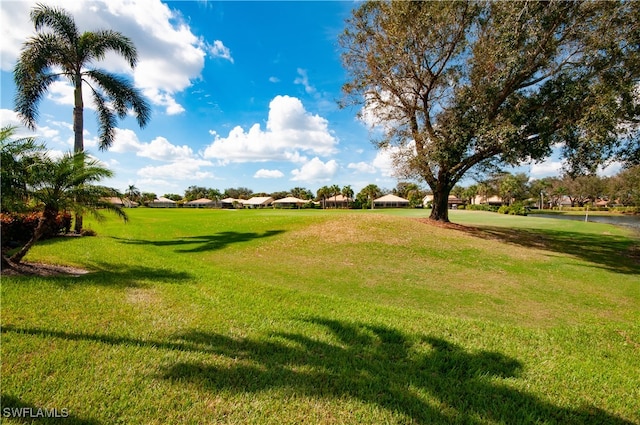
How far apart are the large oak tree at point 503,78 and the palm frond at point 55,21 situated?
14.4 m

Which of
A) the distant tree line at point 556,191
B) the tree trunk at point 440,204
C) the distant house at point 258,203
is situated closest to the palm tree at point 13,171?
the tree trunk at point 440,204

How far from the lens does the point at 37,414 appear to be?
252 cm

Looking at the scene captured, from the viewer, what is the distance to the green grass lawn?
280cm

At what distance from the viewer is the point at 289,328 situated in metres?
4.52

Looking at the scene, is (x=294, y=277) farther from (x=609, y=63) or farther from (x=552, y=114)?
(x=609, y=63)

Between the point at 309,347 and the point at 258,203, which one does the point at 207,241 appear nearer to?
Answer: the point at 309,347

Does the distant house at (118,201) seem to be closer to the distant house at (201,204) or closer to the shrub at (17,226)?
the shrub at (17,226)

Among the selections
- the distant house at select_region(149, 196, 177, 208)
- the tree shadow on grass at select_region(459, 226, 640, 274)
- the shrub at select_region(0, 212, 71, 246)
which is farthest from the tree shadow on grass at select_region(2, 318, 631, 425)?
the distant house at select_region(149, 196, 177, 208)

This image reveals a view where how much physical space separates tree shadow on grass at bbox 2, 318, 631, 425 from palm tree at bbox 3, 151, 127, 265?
3843 millimetres

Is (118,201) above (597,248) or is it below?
above

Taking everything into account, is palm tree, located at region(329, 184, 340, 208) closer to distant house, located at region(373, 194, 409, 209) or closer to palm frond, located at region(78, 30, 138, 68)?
distant house, located at region(373, 194, 409, 209)

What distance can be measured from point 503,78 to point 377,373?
603 inches

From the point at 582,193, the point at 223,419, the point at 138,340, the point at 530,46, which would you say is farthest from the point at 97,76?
the point at 582,193

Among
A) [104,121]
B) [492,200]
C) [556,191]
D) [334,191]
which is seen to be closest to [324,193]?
[334,191]
